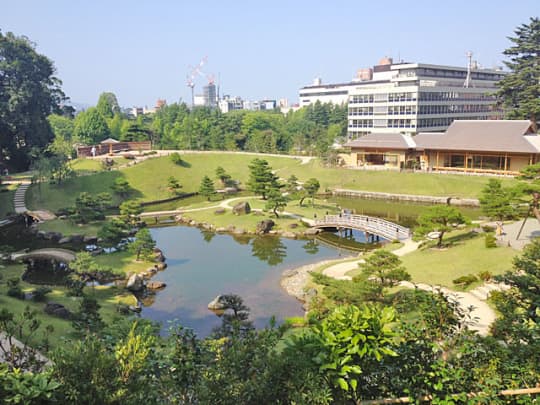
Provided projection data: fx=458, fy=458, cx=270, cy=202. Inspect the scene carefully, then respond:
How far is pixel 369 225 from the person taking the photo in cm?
2920

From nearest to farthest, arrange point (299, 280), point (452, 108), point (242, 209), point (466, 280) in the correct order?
1. point (466, 280)
2. point (299, 280)
3. point (242, 209)
4. point (452, 108)

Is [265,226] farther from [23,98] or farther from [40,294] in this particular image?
[23,98]

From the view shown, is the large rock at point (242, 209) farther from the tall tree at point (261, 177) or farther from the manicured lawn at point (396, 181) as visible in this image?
the manicured lawn at point (396, 181)

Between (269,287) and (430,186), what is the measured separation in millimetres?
25674

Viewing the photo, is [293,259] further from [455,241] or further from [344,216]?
[455,241]

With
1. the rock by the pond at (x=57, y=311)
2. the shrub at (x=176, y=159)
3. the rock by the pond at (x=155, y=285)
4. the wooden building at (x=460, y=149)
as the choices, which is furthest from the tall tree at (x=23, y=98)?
the wooden building at (x=460, y=149)

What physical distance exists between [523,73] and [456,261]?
40329 mm

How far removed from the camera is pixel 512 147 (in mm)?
41375

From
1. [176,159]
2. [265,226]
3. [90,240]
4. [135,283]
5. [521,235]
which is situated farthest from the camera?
[176,159]

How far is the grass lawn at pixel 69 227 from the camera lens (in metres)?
30.3

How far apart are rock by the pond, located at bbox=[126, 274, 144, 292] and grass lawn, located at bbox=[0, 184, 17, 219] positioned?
19.8m

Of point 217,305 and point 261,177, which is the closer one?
point 217,305

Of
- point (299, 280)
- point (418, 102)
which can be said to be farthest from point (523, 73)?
point (299, 280)

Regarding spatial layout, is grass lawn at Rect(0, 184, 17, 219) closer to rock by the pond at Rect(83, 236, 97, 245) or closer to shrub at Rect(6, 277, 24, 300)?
rock by the pond at Rect(83, 236, 97, 245)
